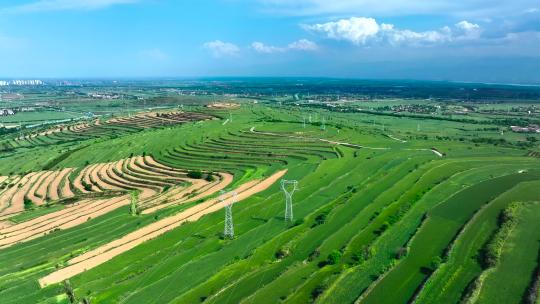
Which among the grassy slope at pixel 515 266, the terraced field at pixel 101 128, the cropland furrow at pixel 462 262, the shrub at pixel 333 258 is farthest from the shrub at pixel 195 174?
the terraced field at pixel 101 128

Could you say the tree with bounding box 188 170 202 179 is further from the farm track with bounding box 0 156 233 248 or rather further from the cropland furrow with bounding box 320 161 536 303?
the cropland furrow with bounding box 320 161 536 303

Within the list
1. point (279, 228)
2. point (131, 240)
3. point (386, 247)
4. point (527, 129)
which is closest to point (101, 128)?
point (131, 240)

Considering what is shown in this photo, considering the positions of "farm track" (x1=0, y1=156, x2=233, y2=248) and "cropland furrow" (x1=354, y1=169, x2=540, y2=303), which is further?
"farm track" (x1=0, y1=156, x2=233, y2=248)

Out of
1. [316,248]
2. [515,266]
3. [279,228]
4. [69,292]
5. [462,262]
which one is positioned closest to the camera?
[69,292]

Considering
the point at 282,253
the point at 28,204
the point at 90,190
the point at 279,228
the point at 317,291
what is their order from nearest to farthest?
the point at 317,291
the point at 282,253
the point at 279,228
the point at 28,204
the point at 90,190

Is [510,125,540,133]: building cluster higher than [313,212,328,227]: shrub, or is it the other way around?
[510,125,540,133]: building cluster

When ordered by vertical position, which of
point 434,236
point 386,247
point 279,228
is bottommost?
point 279,228

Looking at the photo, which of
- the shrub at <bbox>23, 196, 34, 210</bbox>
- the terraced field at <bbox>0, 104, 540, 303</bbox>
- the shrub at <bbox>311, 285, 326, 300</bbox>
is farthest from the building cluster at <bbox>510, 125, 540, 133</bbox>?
the shrub at <bbox>23, 196, 34, 210</bbox>

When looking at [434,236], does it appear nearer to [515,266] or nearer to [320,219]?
[515,266]

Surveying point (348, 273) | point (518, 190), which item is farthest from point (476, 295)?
point (518, 190)

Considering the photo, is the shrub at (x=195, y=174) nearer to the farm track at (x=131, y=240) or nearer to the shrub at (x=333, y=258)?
the farm track at (x=131, y=240)

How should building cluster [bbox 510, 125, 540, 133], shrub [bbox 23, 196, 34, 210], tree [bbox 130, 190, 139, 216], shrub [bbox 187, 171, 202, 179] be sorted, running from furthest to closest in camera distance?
building cluster [bbox 510, 125, 540, 133] → shrub [bbox 187, 171, 202, 179] → shrub [bbox 23, 196, 34, 210] → tree [bbox 130, 190, 139, 216]
